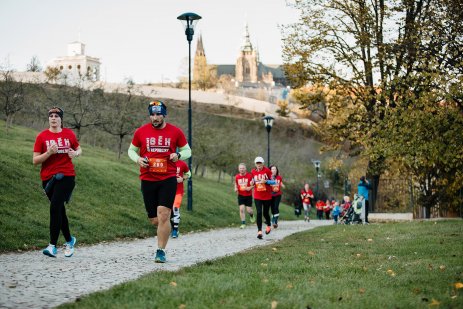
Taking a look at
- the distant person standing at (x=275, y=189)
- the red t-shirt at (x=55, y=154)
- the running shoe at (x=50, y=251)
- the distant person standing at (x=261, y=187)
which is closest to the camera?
the running shoe at (x=50, y=251)

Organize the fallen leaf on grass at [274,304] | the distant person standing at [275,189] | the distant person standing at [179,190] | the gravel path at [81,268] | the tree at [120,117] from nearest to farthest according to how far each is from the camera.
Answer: the fallen leaf on grass at [274,304] < the gravel path at [81,268] < the distant person standing at [179,190] < the distant person standing at [275,189] < the tree at [120,117]

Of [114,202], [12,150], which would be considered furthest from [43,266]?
[12,150]

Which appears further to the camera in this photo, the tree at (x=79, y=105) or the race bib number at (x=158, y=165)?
the tree at (x=79, y=105)

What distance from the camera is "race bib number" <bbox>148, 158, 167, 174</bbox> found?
9.98 meters

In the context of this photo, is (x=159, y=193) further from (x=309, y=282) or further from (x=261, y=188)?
(x=261, y=188)

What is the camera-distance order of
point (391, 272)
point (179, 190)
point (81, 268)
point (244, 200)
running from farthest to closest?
point (244, 200) < point (179, 190) < point (81, 268) < point (391, 272)

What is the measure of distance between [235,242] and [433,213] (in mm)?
19652

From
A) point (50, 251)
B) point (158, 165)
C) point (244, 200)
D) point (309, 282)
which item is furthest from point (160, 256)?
point (244, 200)

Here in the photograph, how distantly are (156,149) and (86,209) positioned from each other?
9.73m

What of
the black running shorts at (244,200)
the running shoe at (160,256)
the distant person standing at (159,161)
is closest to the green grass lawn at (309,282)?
the running shoe at (160,256)

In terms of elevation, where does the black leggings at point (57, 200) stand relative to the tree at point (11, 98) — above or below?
below

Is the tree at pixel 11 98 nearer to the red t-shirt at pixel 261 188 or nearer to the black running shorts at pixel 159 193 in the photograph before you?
the red t-shirt at pixel 261 188

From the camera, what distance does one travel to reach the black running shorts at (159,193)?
32.8 ft

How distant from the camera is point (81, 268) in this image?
31.1 ft
